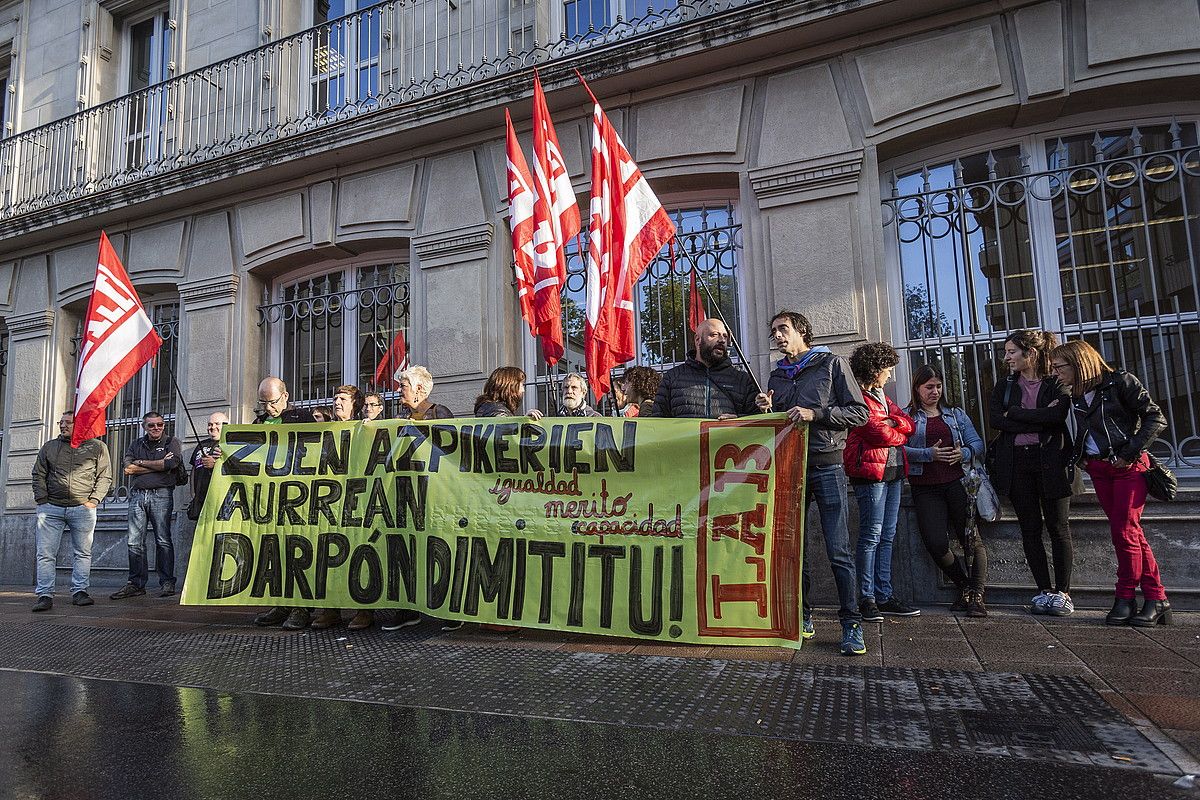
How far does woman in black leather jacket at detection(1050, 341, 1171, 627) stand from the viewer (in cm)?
449

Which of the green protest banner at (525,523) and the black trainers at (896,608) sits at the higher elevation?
the green protest banner at (525,523)

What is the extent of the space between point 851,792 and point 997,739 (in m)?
0.79

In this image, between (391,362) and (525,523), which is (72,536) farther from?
(525,523)

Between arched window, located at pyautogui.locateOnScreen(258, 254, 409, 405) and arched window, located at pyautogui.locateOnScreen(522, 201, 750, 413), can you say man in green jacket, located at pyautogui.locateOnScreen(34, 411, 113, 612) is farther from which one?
arched window, located at pyautogui.locateOnScreen(522, 201, 750, 413)

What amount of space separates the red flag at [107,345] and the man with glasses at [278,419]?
1.30 metres

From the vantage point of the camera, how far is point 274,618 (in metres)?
5.54

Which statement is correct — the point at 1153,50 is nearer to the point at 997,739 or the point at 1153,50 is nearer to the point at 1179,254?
the point at 1179,254

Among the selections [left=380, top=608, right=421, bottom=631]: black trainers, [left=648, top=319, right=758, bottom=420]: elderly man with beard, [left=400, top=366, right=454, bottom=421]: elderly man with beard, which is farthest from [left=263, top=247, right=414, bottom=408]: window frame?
[left=648, top=319, right=758, bottom=420]: elderly man with beard

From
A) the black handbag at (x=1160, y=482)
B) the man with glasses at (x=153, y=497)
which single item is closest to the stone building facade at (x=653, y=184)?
the black handbag at (x=1160, y=482)

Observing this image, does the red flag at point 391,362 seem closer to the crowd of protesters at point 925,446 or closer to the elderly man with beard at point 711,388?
the crowd of protesters at point 925,446

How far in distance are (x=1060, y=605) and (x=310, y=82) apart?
30.2 feet

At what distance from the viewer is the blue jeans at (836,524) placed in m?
4.21

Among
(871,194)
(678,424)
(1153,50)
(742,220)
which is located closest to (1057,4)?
(1153,50)

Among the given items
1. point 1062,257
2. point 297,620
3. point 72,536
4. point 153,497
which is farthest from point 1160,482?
point 72,536
